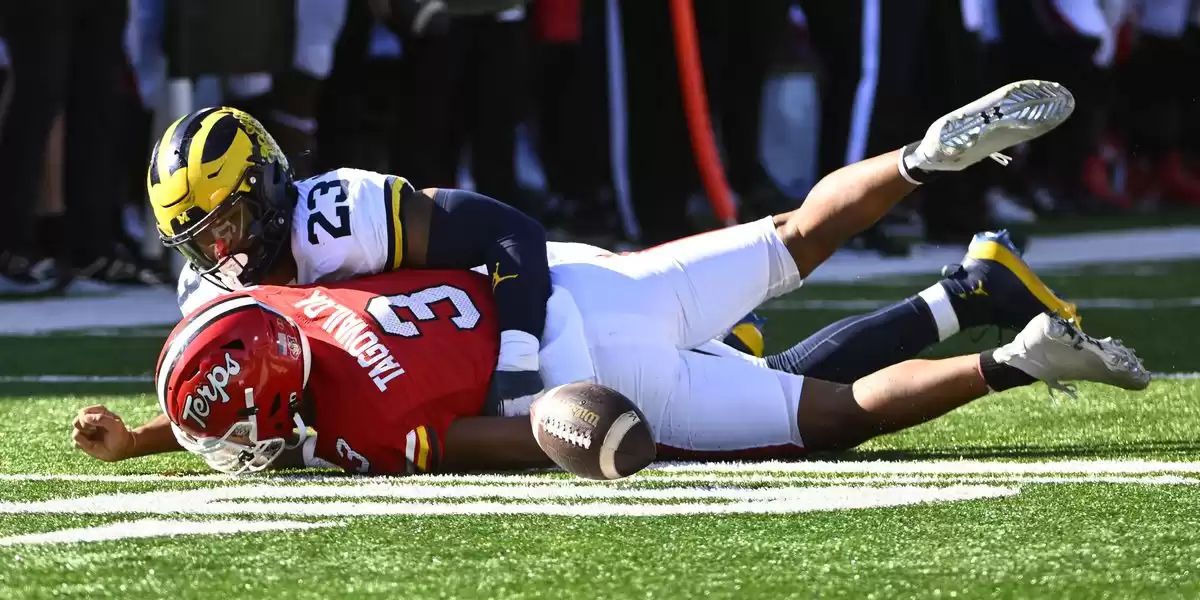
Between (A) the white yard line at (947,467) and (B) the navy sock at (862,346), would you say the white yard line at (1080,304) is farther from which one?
(A) the white yard line at (947,467)

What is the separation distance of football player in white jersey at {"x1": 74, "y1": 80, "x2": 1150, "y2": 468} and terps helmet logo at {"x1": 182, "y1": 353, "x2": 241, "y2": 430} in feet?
1.15

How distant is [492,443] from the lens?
4016mm

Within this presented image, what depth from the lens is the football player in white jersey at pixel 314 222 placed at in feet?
14.2

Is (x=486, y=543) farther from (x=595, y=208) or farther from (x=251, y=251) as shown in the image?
(x=595, y=208)

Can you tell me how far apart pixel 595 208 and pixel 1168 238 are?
3.67m

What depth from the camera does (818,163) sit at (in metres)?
10.2

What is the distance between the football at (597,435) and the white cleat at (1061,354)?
3.10 feet

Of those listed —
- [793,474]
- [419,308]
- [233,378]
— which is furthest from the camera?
[419,308]

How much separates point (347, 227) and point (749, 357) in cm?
91

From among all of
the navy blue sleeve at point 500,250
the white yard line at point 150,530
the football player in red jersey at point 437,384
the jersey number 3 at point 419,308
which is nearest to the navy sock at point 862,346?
the football player in red jersey at point 437,384

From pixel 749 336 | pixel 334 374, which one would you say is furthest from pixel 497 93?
pixel 334 374

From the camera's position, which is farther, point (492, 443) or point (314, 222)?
point (314, 222)

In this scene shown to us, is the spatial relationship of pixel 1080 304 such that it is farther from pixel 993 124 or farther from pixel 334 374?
pixel 334 374

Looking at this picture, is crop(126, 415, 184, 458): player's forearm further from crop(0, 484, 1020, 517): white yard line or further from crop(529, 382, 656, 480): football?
crop(529, 382, 656, 480): football
